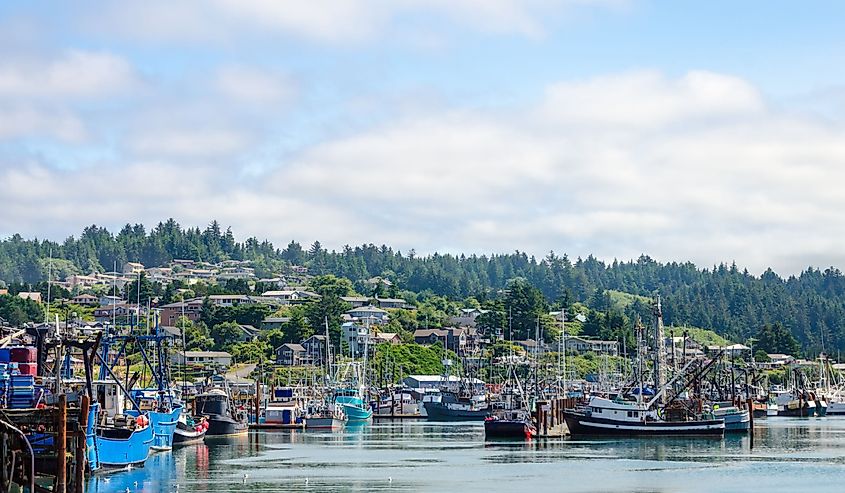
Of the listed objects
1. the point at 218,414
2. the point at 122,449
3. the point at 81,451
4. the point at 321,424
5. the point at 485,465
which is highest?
the point at 81,451

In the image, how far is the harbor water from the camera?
76000mm

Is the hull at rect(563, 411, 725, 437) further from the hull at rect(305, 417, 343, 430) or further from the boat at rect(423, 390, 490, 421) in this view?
the boat at rect(423, 390, 490, 421)

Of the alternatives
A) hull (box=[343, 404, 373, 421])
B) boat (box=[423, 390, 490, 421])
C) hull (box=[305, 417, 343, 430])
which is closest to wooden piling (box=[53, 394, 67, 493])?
hull (box=[305, 417, 343, 430])

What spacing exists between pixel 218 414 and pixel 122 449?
138ft

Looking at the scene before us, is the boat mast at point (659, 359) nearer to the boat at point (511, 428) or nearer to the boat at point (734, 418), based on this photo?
the boat at point (734, 418)

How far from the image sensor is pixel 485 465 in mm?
90375

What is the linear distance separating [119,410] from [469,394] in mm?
103338

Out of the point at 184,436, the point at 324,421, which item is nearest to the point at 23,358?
the point at 184,436

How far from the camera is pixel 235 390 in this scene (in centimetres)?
17650

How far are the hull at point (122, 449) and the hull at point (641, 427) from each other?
4611 centimetres

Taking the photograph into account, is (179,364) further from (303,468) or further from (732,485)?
(732,485)

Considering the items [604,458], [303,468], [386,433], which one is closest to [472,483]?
[303,468]

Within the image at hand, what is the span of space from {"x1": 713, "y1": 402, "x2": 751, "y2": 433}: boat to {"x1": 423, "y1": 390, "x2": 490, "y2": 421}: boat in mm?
44323

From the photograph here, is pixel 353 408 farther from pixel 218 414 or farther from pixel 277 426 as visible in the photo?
pixel 218 414
